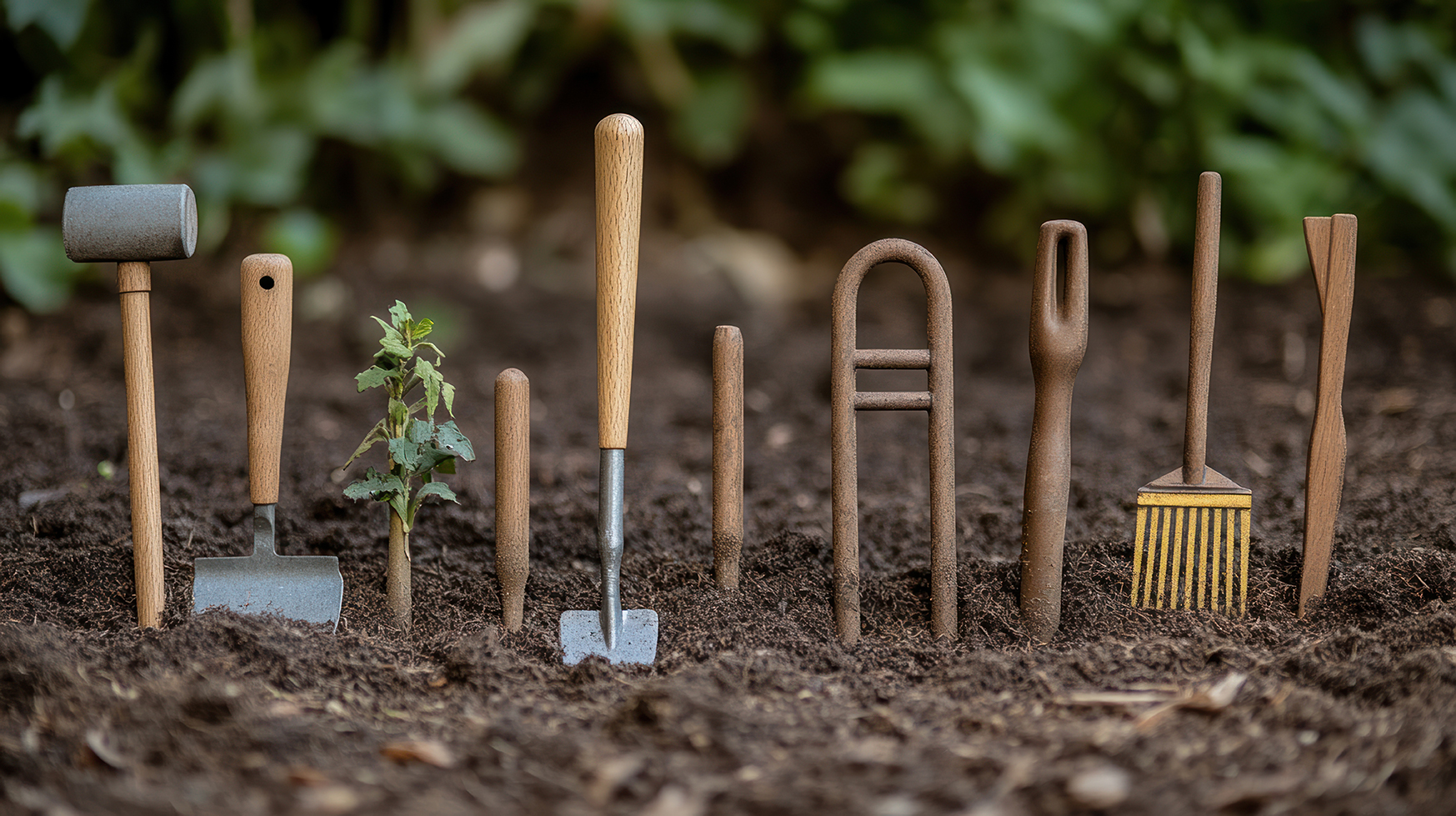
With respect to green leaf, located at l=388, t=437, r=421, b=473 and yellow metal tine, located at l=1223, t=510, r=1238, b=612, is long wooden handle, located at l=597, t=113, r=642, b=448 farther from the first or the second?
yellow metal tine, located at l=1223, t=510, r=1238, b=612

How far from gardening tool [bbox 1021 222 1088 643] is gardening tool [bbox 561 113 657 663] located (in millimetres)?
695

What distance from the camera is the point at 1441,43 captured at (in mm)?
3615

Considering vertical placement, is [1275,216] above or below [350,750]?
above

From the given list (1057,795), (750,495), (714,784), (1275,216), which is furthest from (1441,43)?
(714,784)

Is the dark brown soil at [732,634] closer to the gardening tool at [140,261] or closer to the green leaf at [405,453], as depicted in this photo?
the gardening tool at [140,261]

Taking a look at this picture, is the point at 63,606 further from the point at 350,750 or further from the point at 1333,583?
the point at 1333,583

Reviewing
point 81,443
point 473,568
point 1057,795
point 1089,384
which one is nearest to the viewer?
point 1057,795

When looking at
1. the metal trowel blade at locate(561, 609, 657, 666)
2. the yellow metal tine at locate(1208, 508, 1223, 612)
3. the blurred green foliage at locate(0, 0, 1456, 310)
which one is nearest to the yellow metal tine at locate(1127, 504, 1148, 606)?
the yellow metal tine at locate(1208, 508, 1223, 612)

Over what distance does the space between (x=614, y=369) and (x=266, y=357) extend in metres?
0.60

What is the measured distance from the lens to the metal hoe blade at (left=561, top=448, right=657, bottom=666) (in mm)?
1739

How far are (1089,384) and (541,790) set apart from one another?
2670mm

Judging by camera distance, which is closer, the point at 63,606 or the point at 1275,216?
the point at 63,606

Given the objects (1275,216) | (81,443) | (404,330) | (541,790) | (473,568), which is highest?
(1275,216)

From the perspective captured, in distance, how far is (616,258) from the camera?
1738 mm
